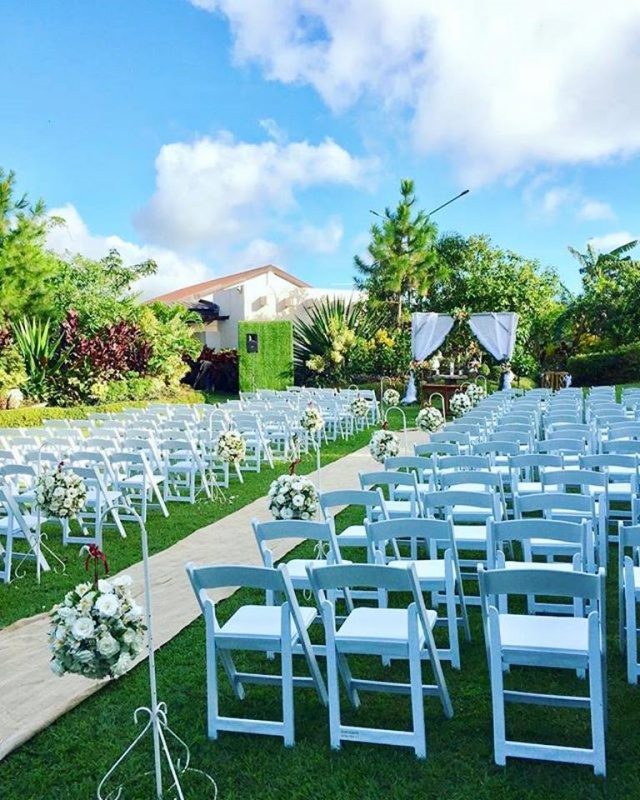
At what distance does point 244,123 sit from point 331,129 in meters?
5.19

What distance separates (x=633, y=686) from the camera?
154 inches

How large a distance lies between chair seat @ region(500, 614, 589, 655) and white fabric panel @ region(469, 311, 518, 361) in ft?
56.3

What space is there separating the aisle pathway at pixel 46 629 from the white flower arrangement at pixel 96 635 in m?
1.11

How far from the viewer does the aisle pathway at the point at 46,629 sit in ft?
12.9

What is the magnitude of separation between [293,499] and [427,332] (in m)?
17.1

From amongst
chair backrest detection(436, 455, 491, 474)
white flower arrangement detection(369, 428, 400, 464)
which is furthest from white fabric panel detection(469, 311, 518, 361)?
chair backrest detection(436, 455, 491, 474)

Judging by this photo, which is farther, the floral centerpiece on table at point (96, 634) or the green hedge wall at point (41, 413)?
the green hedge wall at point (41, 413)

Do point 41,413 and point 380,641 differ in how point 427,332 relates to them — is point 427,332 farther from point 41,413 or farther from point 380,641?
point 380,641

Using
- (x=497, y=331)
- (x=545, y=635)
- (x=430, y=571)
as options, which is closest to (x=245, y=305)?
(x=497, y=331)

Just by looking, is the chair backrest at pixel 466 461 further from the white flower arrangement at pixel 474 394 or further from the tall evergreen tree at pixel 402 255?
the tall evergreen tree at pixel 402 255

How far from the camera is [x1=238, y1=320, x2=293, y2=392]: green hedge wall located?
2686cm

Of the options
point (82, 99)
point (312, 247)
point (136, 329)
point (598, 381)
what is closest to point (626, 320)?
point (598, 381)

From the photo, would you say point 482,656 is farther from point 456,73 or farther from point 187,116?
point 187,116

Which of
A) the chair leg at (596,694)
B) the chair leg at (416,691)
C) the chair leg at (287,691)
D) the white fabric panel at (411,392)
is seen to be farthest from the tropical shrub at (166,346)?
the chair leg at (596,694)
